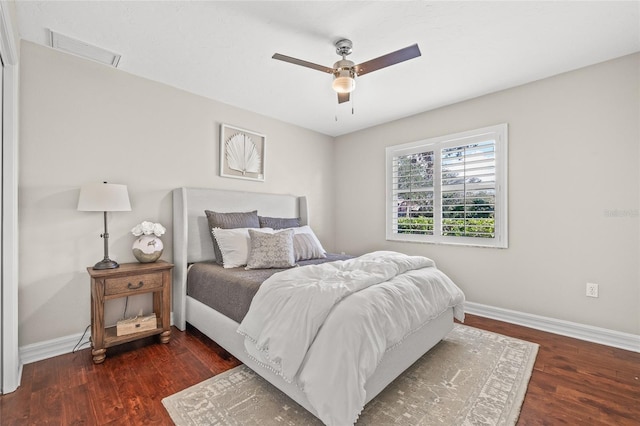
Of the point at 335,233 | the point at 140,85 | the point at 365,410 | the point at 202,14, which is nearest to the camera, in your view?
the point at 365,410

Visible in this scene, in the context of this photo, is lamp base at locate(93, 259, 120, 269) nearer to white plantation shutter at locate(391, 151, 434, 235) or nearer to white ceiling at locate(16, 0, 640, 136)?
white ceiling at locate(16, 0, 640, 136)

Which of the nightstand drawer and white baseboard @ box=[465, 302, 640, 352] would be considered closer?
the nightstand drawer

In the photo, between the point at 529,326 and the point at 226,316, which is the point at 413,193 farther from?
the point at 226,316

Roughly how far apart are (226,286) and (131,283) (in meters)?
0.81

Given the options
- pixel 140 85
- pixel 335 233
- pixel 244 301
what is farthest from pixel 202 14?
pixel 335 233

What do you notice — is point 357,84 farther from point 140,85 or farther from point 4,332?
point 4,332

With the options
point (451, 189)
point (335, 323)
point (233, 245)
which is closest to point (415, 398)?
point (335, 323)

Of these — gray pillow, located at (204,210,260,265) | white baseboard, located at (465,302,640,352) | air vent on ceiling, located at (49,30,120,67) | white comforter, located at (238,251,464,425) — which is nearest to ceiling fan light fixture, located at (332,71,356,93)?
white comforter, located at (238,251,464,425)

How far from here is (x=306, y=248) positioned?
3.12 metres

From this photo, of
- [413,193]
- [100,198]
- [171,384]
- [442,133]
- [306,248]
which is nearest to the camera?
[171,384]

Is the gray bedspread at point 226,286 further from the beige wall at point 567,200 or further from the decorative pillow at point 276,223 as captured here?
the beige wall at point 567,200

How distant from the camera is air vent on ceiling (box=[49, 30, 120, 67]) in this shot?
7.34 ft

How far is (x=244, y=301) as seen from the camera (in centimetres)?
206

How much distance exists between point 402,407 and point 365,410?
0.23 metres
